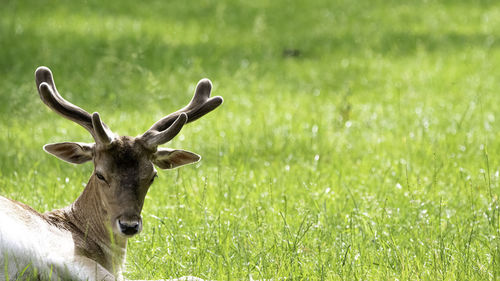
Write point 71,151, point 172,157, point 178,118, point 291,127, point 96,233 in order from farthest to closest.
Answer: point 291,127, point 172,157, point 71,151, point 96,233, point 178,118

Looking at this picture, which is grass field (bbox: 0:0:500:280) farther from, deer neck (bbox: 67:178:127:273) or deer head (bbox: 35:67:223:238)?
deer head (bbox: 35:67:223:238)

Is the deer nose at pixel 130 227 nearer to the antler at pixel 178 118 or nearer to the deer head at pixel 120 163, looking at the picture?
the deer head at pixel 120 163

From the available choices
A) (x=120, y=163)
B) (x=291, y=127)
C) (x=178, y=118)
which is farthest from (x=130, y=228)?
A: (x=291, y=127)

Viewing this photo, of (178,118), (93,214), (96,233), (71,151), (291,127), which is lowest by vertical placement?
(96,233)

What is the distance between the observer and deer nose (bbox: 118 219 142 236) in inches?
174

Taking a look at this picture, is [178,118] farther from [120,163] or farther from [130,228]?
[130,228]

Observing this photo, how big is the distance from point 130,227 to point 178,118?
0.65 metres

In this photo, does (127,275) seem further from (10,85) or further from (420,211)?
(10,85)

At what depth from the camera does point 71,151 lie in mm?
5004

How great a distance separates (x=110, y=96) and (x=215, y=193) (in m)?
4.07

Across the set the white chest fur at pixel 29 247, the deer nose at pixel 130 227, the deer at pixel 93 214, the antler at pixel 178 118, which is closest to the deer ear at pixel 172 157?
Result: the deer at pixel 93 214

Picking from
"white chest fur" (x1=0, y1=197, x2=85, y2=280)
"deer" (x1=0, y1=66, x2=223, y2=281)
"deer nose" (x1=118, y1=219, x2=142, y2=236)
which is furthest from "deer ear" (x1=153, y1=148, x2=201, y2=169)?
"white chest fur" (x1=0, y1=197, x2=85, y2=280)

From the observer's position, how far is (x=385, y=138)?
8.38 m

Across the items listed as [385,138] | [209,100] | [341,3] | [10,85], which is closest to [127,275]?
[209,100]
